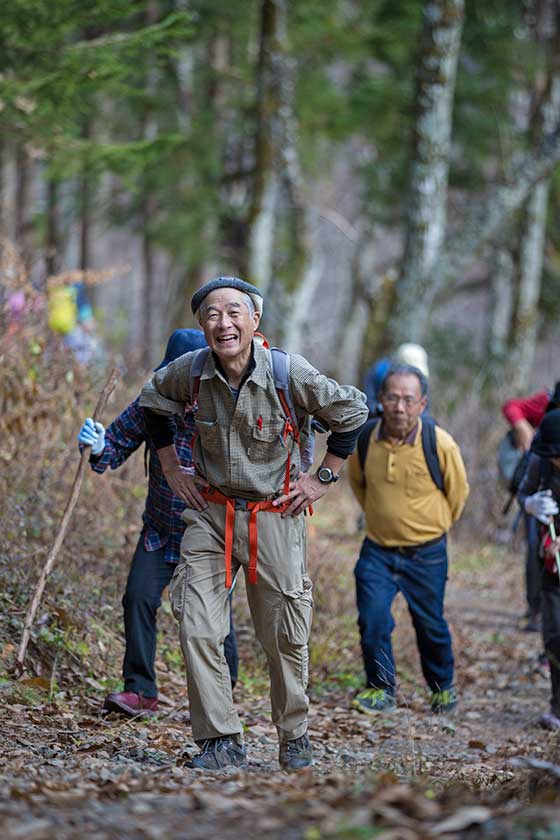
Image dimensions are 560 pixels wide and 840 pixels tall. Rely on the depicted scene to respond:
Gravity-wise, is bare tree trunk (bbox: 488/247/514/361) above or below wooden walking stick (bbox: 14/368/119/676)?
above

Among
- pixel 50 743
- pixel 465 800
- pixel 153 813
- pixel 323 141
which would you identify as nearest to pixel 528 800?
pixel 465 800

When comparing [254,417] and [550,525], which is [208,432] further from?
[550,525]

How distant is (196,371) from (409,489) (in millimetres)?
2476

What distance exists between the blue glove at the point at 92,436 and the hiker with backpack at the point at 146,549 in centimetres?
3

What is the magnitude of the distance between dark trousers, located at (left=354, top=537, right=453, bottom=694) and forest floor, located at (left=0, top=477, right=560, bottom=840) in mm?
327

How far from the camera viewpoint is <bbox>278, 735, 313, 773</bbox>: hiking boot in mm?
5223

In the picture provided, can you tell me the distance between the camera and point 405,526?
7203 mm

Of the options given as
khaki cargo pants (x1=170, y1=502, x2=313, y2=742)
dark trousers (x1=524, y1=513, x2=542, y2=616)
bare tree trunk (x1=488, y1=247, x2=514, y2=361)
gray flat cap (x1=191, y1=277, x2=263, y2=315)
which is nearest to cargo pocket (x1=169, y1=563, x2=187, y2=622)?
khaki cargo pants (x1=170, y1=502, x2=313, y2=742)

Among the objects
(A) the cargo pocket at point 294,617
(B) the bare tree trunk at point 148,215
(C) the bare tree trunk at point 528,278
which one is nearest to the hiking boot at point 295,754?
(A) the cargo pocket at point 294,617

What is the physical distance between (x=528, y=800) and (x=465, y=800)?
1.48ft

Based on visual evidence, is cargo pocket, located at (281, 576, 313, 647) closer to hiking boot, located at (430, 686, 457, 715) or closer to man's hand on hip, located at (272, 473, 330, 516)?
man's hand on hip, located at (272, 473, 330, 516)

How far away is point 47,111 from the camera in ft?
34.7

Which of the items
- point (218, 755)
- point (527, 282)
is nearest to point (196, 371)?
point (218, 755)

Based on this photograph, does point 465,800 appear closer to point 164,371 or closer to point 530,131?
point 164,371
